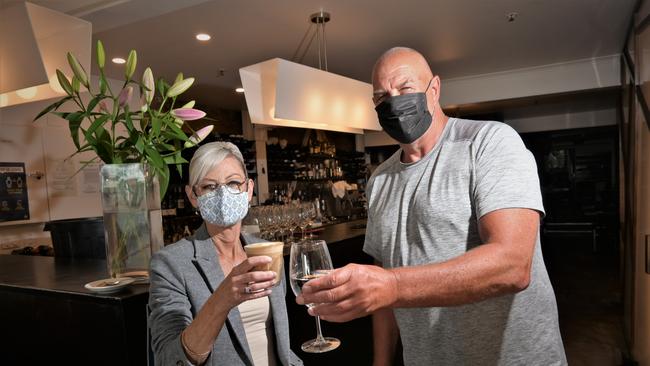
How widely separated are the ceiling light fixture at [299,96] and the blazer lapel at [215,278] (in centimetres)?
173

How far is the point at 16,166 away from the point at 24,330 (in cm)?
371

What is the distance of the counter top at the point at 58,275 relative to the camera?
5.74 feet

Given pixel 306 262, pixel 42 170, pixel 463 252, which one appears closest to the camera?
pixel 306 262

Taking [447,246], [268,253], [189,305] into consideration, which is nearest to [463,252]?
[447,246]

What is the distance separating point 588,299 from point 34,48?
6090 mm

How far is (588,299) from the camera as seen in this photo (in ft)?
17.9

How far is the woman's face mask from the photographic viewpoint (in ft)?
5.24

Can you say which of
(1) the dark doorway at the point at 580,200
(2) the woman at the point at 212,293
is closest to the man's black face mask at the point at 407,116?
(2) the woman at the point at 212,293

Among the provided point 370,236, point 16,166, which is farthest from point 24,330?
point 16,166

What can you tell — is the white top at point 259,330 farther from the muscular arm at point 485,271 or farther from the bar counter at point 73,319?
the muscular arm at point 485,271

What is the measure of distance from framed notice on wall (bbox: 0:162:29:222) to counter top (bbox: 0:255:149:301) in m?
2.20

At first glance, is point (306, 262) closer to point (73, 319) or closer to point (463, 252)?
point (463, 252)

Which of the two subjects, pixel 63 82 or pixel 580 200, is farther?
pixel 580 200

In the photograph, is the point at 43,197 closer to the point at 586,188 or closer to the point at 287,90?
the point at 287,90
